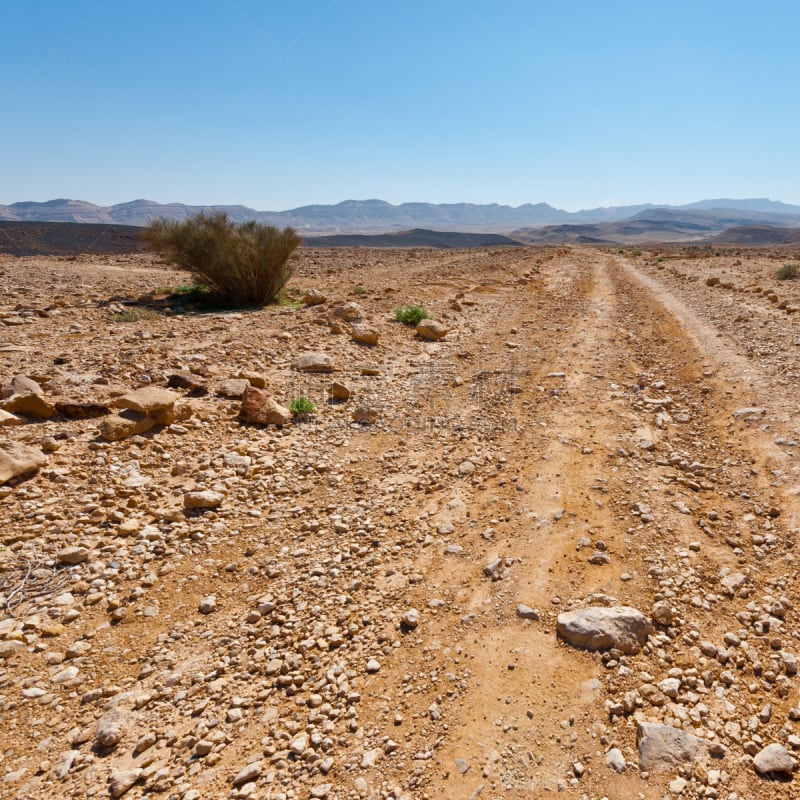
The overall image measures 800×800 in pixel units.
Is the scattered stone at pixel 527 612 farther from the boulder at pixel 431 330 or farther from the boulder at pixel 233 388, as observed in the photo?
the boulder at pixel 431 330

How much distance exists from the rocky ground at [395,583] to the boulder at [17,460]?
17 millimetres

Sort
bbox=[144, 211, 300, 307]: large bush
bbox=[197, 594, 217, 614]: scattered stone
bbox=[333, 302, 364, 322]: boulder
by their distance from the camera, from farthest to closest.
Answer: bbox=[144, 211, 300, 307]: large bush < bbox=[333, 302, 364, 322]: boulder < bbox=[197, 594, 217, 614]: scattered stone

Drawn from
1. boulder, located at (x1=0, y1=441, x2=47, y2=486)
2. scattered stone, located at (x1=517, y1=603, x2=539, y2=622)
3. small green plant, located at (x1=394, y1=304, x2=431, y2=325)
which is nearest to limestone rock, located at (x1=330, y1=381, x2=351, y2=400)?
boulder, located at (x1=0, y1=441, x2=47, y2=486)

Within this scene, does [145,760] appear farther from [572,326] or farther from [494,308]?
[494,308]

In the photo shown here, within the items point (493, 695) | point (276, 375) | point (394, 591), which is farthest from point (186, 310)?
point (493, 695)

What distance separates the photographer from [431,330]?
33.8ft

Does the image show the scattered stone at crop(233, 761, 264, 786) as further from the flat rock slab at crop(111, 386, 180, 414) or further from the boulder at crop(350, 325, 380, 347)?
the boulder at crop(350, 325, 380, 347)

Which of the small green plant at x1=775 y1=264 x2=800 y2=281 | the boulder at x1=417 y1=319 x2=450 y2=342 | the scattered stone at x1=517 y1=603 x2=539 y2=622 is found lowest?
the scattered stone at x1=517 y1=603 x2=539 y2=622

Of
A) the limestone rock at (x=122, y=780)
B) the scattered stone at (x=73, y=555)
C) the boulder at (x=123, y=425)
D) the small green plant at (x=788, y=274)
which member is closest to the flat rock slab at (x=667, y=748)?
the limestone rock at (x=122, y=780)

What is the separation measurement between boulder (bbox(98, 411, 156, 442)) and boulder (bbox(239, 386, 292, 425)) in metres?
0.97

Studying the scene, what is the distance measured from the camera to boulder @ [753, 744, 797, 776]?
2.10 m

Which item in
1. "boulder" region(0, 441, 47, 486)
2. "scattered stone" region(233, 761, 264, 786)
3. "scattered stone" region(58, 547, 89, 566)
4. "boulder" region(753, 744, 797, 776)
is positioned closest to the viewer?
"boulder" region(753, 744, 797, 776)

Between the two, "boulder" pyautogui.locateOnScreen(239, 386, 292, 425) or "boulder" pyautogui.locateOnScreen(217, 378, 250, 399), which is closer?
"boulder" pyautogui.locateOnScreen(239, 386, 292, 425)

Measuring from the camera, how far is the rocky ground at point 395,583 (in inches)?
89.3
